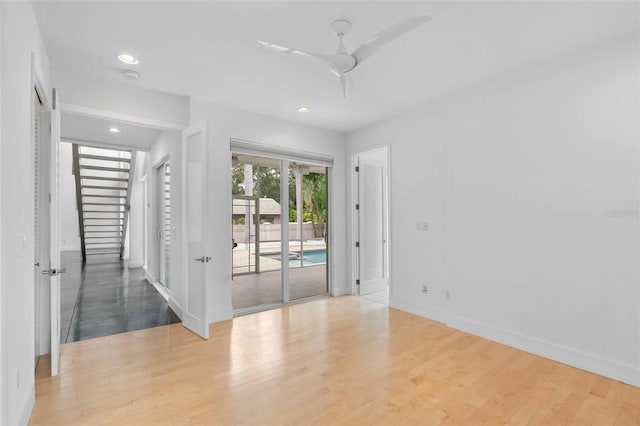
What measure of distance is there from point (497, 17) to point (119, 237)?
10319 millimetres

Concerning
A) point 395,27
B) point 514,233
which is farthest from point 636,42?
point 395,27

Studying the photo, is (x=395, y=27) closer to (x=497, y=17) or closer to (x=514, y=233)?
(x=497, y=17)

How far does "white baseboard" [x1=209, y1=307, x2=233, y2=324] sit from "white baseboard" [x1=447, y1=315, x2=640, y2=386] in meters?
2.78

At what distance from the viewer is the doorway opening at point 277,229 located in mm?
4867

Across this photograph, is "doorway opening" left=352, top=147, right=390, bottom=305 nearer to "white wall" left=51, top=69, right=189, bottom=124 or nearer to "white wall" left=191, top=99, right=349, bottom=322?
"white wall" left=191, top=99, right=349, bottom=322

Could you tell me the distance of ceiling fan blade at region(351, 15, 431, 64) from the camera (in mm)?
1861

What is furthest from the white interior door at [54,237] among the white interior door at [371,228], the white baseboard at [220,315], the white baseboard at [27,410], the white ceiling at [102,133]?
the white interior door at [371,228]

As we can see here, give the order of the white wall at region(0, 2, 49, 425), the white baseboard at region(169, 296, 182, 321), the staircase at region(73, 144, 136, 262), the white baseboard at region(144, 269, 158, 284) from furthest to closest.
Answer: the staircase at region(73, 144, 136, 262)
the white baseboard at region(144, 269, 158, 284)
the white baseboard at region(169, 296, 182, 321)
the white wall at region(0, 2, 49, 425)

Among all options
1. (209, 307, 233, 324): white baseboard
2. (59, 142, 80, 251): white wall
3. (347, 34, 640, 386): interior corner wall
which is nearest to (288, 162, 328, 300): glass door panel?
(209, 307, 233, 324): white baseboard

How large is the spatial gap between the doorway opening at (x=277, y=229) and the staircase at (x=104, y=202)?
11.2 ft

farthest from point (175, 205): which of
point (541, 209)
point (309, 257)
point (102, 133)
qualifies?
point (541, 209)

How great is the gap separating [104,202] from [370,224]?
23.1ft

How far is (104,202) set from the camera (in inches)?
326

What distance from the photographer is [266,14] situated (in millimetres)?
2324
